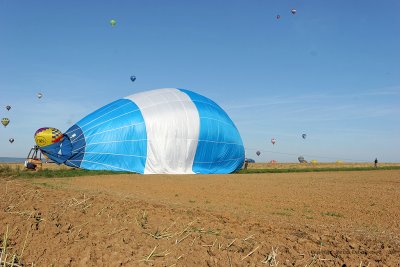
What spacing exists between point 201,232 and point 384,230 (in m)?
4.49

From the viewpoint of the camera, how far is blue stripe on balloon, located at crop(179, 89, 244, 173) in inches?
1196

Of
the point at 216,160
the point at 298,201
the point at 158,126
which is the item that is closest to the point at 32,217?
the point at 298,201

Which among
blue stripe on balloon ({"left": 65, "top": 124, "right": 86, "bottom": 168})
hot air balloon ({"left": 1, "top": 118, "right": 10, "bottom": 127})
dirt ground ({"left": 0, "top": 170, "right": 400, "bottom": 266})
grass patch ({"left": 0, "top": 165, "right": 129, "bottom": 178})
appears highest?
hot air balloon ({"left": 1, "top": 118, "right": 10, "bottom": 127})

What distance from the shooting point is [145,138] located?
28.4 m

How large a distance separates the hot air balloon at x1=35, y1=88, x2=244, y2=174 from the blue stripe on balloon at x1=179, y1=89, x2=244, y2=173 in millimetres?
72

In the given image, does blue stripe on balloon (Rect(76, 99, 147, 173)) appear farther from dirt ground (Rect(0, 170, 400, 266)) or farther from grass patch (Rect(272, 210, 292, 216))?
grass patch (Rect(272, 210, 292, 216))

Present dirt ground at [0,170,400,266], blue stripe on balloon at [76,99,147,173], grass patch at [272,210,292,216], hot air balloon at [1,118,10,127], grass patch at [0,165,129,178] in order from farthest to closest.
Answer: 1. hot air balloon at [1,118,10,127]
2. blue stripe on balloon at [76,99,147,173]
3. grass patch at [0,165,129,178]
4. grass patch at [272,210,292,216]
5. dirt ground at [0,170,400,266]

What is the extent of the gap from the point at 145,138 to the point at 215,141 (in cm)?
549

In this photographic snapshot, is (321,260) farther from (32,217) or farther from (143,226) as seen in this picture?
(32,217)

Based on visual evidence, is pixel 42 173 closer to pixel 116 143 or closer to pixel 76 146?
pixel 76 146

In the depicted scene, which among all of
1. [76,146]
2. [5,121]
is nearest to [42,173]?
[76,146]

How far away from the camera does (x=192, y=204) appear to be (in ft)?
43.7

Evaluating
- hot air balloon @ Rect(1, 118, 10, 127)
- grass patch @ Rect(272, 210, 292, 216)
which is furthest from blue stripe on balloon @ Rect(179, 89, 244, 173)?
hot air balloon @ Rect(1, 118, 10, 127)

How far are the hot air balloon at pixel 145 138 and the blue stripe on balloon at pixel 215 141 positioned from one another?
72mm
